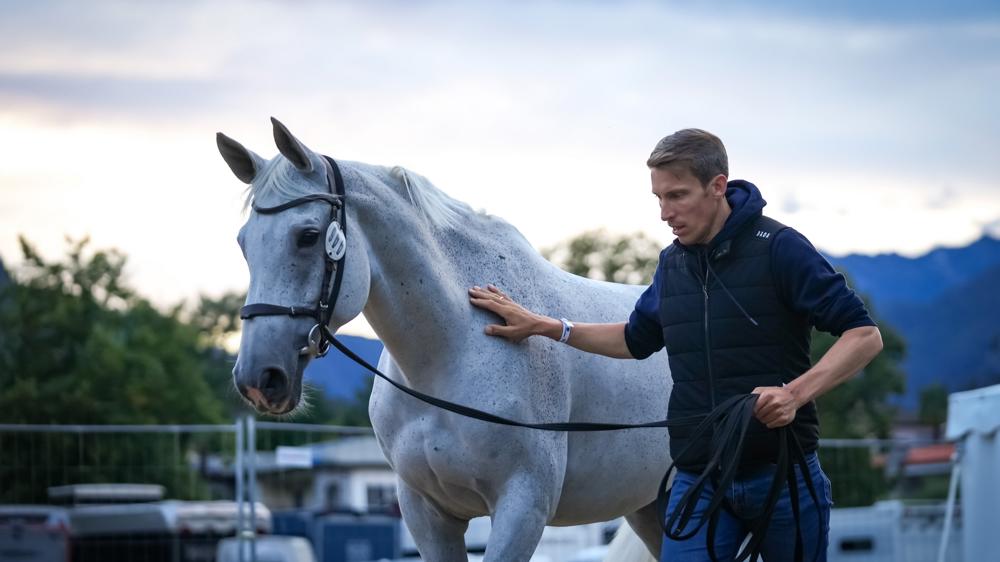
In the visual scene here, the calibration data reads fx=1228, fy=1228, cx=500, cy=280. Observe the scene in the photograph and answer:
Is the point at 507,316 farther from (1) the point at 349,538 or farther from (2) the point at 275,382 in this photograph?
(1) the point at 349,538

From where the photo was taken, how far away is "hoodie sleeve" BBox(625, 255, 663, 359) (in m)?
4.82

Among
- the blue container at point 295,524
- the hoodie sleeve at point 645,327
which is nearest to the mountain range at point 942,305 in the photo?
the blue container at point 295,524

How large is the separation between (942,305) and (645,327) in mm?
133024

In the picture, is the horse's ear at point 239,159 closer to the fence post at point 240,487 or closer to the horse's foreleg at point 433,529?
the horse's foreleg at point 433,529

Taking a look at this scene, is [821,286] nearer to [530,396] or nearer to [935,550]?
[530,396]

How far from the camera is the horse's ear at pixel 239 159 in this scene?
4547 millimetres

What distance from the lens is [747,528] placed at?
14.0ft

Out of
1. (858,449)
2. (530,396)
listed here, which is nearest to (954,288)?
(858,449)

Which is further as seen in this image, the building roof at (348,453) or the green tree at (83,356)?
the green tree at (83,356)

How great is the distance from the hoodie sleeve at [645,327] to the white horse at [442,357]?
36 centimetres

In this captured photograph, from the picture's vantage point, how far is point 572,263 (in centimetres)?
4081

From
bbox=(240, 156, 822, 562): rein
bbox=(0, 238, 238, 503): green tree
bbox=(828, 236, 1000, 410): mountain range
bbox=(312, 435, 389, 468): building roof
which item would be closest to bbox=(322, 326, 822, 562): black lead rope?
bbox=(240, 156, 822, 562): rein

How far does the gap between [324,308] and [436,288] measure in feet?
2.11

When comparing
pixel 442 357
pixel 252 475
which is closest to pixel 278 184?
pixel 442 357
